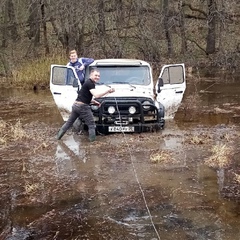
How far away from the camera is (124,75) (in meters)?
12.2

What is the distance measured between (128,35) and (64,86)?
15356 millimetres

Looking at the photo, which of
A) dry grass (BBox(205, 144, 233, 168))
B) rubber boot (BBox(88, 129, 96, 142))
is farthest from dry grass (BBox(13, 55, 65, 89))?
dry grass (BBox(205, 144, 233, 168))

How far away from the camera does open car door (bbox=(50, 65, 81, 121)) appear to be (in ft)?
39.3

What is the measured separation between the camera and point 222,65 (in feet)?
86.8

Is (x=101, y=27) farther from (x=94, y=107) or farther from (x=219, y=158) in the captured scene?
(x=219, y=158)

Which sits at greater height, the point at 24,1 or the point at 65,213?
the point at 24,1

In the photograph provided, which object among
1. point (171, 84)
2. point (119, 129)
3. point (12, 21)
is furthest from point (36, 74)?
point (119, 129)

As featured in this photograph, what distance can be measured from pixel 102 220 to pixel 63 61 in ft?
54.8

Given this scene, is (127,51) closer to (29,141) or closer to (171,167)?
(29,141)

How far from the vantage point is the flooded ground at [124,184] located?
6.05 meters

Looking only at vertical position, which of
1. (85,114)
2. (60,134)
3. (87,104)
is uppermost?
(87,104)

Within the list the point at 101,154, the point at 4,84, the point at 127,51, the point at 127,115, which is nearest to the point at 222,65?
the point at 127,51

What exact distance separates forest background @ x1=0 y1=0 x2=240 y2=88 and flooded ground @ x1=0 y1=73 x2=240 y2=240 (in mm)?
11873

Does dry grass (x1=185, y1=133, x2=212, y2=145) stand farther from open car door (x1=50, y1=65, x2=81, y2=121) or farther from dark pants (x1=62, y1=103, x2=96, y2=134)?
open car door (x1=50, y1=65, x2=81, y2=121)
